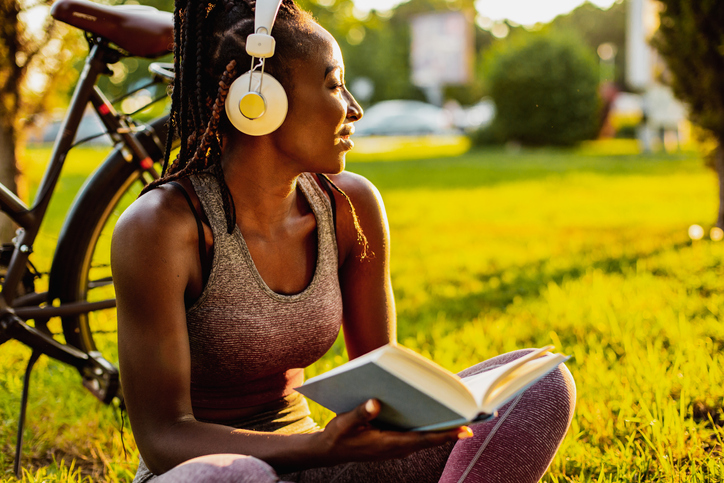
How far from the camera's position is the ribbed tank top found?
1647 mm

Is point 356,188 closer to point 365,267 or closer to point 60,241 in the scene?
point 365,267

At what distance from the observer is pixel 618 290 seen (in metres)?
4.26

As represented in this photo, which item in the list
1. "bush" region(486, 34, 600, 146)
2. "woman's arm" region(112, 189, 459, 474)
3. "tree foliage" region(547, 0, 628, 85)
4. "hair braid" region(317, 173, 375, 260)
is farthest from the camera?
"tree foliage" region(547, 0, 628, 85)

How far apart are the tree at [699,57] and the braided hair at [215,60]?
4.74m

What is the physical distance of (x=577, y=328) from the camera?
11.8 feet

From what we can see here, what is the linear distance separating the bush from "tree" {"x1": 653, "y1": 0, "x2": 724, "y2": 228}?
Result: 12.9 metres

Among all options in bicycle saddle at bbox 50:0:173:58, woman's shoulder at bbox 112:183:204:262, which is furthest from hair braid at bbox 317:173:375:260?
bicycle saddle at bbox 50:0:173:58

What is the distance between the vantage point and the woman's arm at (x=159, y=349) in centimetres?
148

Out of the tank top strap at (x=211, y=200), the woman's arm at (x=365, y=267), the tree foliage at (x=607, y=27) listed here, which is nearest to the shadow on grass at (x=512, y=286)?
the woman's arm at (x=365, y=267)

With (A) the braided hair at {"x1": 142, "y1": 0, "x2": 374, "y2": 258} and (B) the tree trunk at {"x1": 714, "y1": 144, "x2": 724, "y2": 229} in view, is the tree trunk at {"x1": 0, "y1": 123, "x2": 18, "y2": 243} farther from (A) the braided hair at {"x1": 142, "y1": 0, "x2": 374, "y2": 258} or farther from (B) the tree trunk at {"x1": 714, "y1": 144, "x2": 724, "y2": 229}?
(B) the tree trunk at {"x1": 714, "y1": 144, "x2": 724, "y2": 229}

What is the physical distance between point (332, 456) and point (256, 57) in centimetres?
87

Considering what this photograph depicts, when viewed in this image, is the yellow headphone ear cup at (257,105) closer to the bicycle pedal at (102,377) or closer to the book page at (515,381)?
the book page at (515,381)

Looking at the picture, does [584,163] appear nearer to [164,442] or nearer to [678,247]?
[678,247]

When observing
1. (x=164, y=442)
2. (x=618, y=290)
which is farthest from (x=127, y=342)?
(x=618, y=290)
